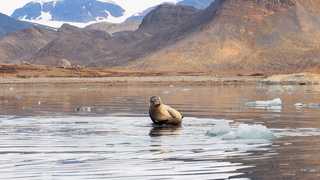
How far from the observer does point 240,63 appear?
586 feet

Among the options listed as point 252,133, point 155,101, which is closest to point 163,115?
point 155,101

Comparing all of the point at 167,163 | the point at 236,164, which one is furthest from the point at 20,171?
the point at 236,164

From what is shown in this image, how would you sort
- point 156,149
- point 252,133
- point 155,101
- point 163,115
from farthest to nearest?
point 163,115 < point 155,101 < point 252,133 < point 156,149

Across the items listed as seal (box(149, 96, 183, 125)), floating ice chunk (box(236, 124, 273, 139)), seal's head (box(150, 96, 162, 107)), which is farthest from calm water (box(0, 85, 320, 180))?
seal's head (box(150, 96, 162, 107))

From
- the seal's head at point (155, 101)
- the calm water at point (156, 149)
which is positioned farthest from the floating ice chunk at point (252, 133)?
the seal's head at point (155, 101)

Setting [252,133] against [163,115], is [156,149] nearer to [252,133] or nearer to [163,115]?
[252,133]

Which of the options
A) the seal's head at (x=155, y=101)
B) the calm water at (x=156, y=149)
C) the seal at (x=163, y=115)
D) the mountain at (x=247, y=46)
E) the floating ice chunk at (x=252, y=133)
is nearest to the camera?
the calm water at (x=156, y=149)

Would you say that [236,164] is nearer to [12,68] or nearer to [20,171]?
[20,171]

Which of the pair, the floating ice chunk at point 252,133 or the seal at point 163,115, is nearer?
the floating ice chunk at point 252,133

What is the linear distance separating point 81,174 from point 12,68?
130 metres

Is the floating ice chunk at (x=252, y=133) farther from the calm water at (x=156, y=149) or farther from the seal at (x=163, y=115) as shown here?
the seal at (x=163, y=115)

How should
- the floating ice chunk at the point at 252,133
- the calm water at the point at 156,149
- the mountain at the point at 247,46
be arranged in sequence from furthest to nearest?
the mountain at the point at 247,46
the floating ice chunk at the point at 252,133
the calm water at the point at 156,149

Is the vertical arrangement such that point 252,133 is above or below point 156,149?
above

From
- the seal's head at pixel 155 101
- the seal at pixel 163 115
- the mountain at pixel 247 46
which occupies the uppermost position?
the mountain at pixel 247 46
